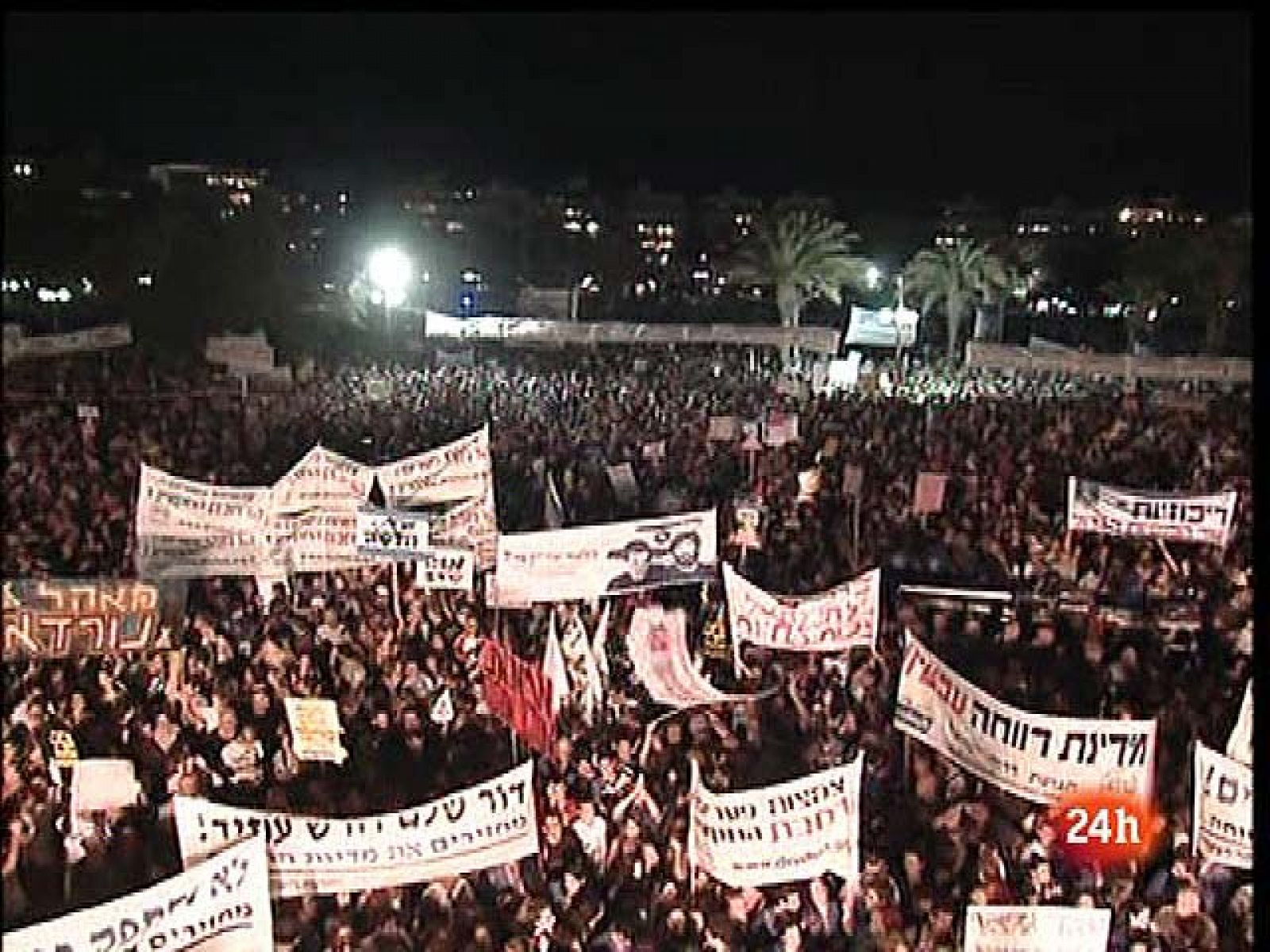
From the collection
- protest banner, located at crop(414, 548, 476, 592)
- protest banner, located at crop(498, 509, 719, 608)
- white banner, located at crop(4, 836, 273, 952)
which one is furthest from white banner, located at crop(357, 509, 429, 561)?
white banner, located at crop(4, 836, 273, 952)

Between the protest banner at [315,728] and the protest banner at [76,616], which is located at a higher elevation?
the protest banner at [76,616]

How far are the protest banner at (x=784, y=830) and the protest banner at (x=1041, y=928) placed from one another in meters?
0.21

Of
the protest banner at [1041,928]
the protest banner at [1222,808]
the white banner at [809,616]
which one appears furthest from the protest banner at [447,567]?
the protest banner at [1222,808]

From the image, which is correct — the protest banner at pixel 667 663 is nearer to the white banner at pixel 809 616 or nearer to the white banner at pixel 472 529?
the white banner at pixel 809 616

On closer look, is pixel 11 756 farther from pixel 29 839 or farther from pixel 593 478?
pixel 593 478

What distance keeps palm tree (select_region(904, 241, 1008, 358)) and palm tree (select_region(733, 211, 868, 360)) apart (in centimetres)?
26

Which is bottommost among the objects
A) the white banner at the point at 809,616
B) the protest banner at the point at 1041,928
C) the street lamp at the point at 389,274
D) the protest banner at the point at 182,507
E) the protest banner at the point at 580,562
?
the protest banner at the point at 1041,928

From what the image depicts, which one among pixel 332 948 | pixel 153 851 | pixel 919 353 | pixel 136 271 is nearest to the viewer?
pixel 332 948

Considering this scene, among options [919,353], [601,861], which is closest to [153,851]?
[601,861]

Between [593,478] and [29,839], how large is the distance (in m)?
2.19

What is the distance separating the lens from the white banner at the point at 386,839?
7.47 feet

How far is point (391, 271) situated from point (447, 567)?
1979 millimetres

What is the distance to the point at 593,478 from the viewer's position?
14.8ft

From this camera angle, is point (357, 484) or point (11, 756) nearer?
point (11, 756)
